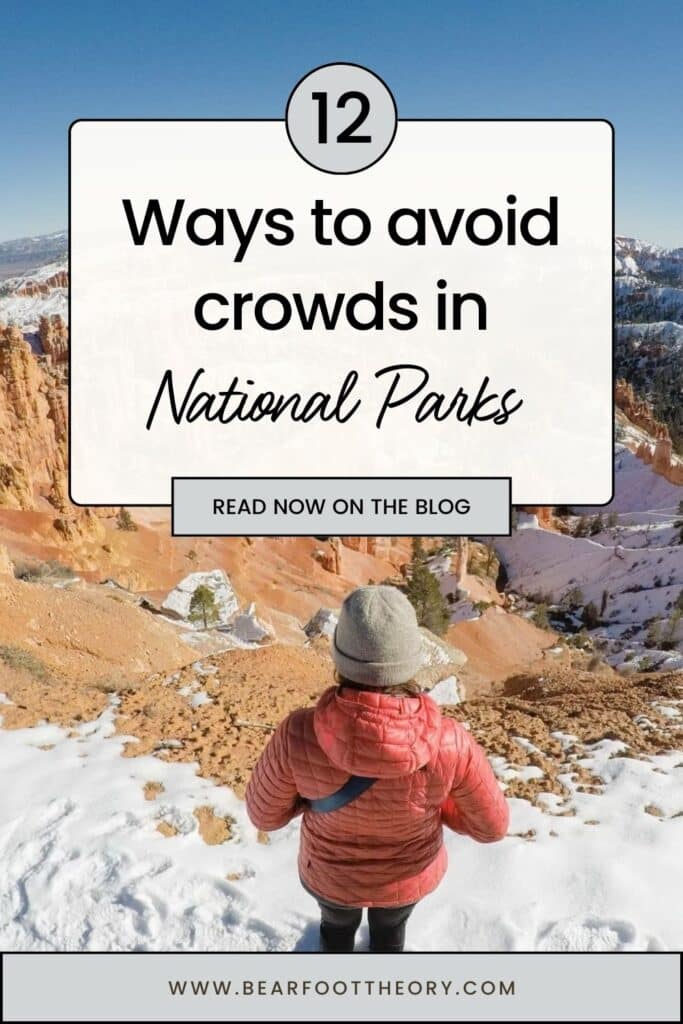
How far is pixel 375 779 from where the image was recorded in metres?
2.08

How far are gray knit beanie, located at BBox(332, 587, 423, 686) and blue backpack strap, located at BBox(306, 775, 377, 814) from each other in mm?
300

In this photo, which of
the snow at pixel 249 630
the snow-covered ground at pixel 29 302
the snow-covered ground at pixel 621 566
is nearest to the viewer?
the snow at pixel 249 630

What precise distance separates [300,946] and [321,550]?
2595 centimetres

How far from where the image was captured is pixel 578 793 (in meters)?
4.62

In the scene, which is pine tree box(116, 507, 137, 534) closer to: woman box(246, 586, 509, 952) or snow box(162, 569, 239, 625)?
snow box(162, 569, 239, 625)

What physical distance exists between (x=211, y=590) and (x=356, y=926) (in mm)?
14330

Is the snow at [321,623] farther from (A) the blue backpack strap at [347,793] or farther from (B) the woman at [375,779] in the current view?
(A) the blue backpack strap at [347,793]

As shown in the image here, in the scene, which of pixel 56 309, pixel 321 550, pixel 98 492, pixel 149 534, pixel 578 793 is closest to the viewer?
pixel 578 793

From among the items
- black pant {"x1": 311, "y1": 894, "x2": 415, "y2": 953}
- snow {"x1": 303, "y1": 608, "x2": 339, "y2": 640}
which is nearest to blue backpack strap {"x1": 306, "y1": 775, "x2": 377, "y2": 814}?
black pant {"x1": 311, "y1": 894, "x2": 415, "y2": 953}

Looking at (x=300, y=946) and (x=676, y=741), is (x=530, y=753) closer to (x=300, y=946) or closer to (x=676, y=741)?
(x=676, y=741)

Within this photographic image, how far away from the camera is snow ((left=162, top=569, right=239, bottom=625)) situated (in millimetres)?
15773

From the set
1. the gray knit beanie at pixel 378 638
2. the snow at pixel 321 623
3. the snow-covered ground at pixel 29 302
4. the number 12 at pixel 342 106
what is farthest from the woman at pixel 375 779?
the snow-covered ground at pixel 29 302

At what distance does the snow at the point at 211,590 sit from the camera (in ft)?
51.8

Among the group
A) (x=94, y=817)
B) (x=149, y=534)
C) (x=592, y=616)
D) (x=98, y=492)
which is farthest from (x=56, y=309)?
(x=94, y=817)
